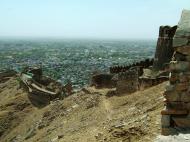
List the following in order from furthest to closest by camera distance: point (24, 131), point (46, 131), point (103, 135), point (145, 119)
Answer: point (24, 131) < point (46, 131) < point (103, 135) < point (145, 119)

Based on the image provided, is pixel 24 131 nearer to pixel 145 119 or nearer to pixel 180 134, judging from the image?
pixel 145 119

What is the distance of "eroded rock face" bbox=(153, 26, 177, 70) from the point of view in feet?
74.5

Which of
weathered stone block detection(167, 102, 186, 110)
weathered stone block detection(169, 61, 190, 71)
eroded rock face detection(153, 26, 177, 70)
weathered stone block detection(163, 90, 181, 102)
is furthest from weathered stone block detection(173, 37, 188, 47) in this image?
eroded rock face detection(153, 26, 177, 70)

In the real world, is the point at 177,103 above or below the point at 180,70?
below

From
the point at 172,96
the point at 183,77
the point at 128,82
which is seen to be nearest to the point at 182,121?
the point at 172,96

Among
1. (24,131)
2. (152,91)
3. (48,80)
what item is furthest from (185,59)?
(48,80)

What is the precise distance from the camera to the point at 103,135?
1374 centimetres

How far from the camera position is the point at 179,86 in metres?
8.48

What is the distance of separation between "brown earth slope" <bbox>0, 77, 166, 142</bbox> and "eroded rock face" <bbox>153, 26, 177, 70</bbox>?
298cm

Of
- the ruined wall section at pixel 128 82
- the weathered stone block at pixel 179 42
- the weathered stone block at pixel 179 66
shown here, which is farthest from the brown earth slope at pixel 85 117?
the weathered stone block at pixel 179 42

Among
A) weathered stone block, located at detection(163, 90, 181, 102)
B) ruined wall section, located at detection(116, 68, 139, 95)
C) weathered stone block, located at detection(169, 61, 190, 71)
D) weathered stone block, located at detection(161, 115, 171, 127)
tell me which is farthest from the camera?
A: ruined wall section, located at detection(116, 68, 139, 95)

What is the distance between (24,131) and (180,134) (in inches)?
734

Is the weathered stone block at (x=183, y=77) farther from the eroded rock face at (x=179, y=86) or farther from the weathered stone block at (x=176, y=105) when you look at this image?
the weathered stone block at (x=176, y=105)

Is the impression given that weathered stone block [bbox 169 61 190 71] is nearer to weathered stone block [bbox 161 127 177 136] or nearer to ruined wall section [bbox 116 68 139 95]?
weathered stone block [bbox 161 127 177 136]
